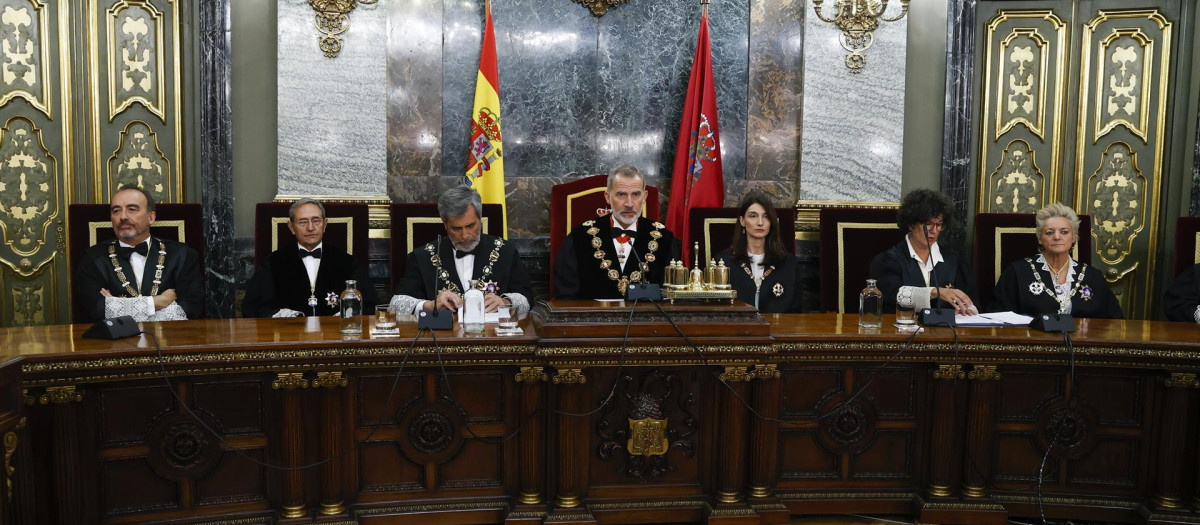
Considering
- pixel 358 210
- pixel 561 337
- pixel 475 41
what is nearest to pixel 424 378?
pixel 561 337

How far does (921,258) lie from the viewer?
4238 mm

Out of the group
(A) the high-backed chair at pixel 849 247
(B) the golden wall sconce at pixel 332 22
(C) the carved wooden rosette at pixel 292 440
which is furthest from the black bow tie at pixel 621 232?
(B) the golden wall sconce at pixel 332 22

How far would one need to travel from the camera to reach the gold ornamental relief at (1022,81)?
223 inches

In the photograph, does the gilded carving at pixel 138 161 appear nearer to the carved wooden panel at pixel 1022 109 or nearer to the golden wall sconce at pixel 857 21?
the golden wall sconce at pixel 857 21

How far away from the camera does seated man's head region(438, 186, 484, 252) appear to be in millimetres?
3716

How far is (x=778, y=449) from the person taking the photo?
3.20 meters

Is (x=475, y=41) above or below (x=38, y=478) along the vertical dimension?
above

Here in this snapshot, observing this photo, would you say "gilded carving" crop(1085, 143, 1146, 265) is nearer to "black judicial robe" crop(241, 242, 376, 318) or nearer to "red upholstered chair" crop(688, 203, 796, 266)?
"red upholstered chair" crop(688, 203, 796, 266)

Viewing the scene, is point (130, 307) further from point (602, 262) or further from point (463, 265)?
point (602, 262)

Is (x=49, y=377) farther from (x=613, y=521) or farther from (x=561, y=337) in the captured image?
(x=613, y=521)

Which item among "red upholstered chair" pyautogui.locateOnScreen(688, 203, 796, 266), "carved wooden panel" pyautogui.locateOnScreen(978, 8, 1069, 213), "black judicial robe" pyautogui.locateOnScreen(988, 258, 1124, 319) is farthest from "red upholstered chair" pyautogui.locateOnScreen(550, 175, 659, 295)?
"carved wooden panel" pyautogui.locateOnScreen(978, 8, 1069, 213)

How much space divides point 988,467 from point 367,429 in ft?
7.41

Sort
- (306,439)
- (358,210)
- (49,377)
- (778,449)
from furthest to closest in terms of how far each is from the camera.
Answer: (358,210), (778,449), (306,439), (49,377)

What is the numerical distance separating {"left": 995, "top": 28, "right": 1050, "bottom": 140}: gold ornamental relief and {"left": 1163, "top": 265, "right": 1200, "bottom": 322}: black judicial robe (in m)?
1.91
